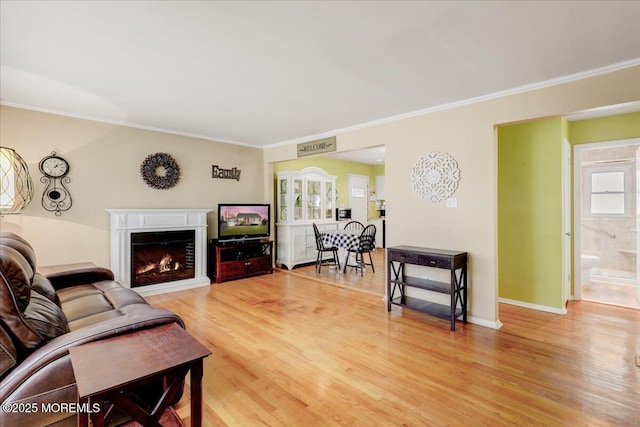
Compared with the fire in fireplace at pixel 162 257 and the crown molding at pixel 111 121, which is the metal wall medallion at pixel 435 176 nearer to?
the crown molding at pixel 111 121

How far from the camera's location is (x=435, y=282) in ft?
11.7

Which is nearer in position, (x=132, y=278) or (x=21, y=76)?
(x=21, y=76)

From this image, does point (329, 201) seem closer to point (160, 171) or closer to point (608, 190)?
point (160, 171)

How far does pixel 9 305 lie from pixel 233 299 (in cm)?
298

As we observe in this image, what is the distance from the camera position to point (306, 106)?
3.62 m

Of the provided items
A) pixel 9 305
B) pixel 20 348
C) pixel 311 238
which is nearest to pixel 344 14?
pixel 9 305

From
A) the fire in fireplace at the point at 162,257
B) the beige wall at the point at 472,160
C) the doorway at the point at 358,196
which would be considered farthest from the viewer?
the doorway at the point at 358,196

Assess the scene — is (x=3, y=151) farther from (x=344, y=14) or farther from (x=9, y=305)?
(x=344, y=14)

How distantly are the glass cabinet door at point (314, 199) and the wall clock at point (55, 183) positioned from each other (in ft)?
13.4

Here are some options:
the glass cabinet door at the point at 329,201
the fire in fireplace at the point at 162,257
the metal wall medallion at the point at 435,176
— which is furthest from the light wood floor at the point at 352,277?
the fire in fireplace at the point at 162,257

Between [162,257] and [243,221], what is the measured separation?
4.75 ft

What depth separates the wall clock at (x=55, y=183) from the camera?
3758 millimetres

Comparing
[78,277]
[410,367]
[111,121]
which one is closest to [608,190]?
[410,367]

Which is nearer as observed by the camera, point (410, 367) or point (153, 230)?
→ point (410, 367)
